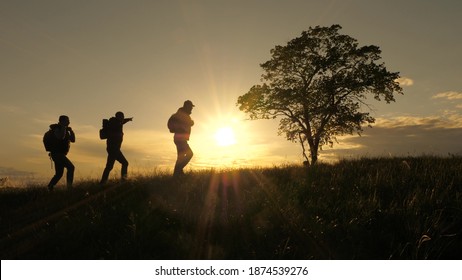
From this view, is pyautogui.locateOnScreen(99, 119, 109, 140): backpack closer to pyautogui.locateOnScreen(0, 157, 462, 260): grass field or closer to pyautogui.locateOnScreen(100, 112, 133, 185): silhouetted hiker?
pyautogui.locateOnScreen(100, 112, 133, 185): silhouetted hiker

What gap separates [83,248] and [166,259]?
1.48m

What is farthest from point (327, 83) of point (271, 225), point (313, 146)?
point (271, 225)

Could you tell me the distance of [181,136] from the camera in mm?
12391

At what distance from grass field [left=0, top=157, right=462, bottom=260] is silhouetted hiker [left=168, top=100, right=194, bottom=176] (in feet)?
12.2

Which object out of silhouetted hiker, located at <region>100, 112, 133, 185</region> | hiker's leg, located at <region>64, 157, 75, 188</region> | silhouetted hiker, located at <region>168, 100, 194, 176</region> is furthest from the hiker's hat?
hiker's leg, located at <region>64, 157, 75, 188</region>

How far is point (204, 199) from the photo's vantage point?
7.89 m

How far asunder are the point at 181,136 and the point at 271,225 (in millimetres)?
7259

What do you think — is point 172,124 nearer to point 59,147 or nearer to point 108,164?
point 108,164

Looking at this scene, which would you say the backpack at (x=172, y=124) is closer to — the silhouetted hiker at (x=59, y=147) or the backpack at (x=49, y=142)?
the silhouetted hiker at (x=59, y=147)

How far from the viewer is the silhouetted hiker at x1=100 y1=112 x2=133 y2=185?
12883 mm

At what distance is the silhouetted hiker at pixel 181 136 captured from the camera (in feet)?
40.4

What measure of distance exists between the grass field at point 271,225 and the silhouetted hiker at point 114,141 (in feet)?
14.5

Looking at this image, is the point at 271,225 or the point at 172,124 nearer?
the point at 271,225

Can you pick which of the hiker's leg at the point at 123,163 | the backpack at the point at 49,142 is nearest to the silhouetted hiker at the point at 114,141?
the hiker's leg at the point at 123,163
